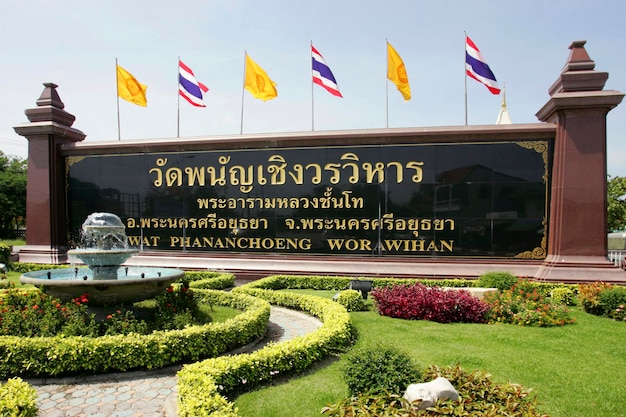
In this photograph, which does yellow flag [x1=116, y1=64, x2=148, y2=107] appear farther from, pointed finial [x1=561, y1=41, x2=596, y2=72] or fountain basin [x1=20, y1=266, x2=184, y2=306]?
pointed finial [x1=561, y1=41, x2=596, y2=72]

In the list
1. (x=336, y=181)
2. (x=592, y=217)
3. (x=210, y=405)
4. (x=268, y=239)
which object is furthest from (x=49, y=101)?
(x=592, y=217)

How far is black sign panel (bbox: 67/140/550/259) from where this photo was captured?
12.9 meters

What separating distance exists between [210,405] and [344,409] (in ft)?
4.17

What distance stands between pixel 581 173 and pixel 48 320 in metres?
13.0

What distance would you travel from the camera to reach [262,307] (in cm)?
771

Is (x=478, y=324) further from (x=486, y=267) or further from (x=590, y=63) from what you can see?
(x=590, y=63)

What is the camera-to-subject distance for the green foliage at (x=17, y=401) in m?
4.01

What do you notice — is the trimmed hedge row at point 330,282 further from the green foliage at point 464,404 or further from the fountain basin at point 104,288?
the green foliage at point 464,404

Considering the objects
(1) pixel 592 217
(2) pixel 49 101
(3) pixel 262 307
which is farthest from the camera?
(2) pixel 49 101

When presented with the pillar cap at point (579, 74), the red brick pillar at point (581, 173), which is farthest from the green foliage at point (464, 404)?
the pillar cap at point (579, 74)

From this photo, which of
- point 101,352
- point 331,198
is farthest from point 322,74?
point 101,352

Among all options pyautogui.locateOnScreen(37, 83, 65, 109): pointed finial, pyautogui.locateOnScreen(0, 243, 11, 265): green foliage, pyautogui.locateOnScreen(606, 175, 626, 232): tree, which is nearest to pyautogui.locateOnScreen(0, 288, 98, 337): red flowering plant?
pyautogui.locateOnScreen(0, 243, 11, 265): green foliage

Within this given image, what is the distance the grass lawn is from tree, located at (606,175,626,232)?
28964mm

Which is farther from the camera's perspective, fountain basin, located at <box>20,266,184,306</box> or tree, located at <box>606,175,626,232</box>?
tree, located at <box>606,175,626,232</box>
